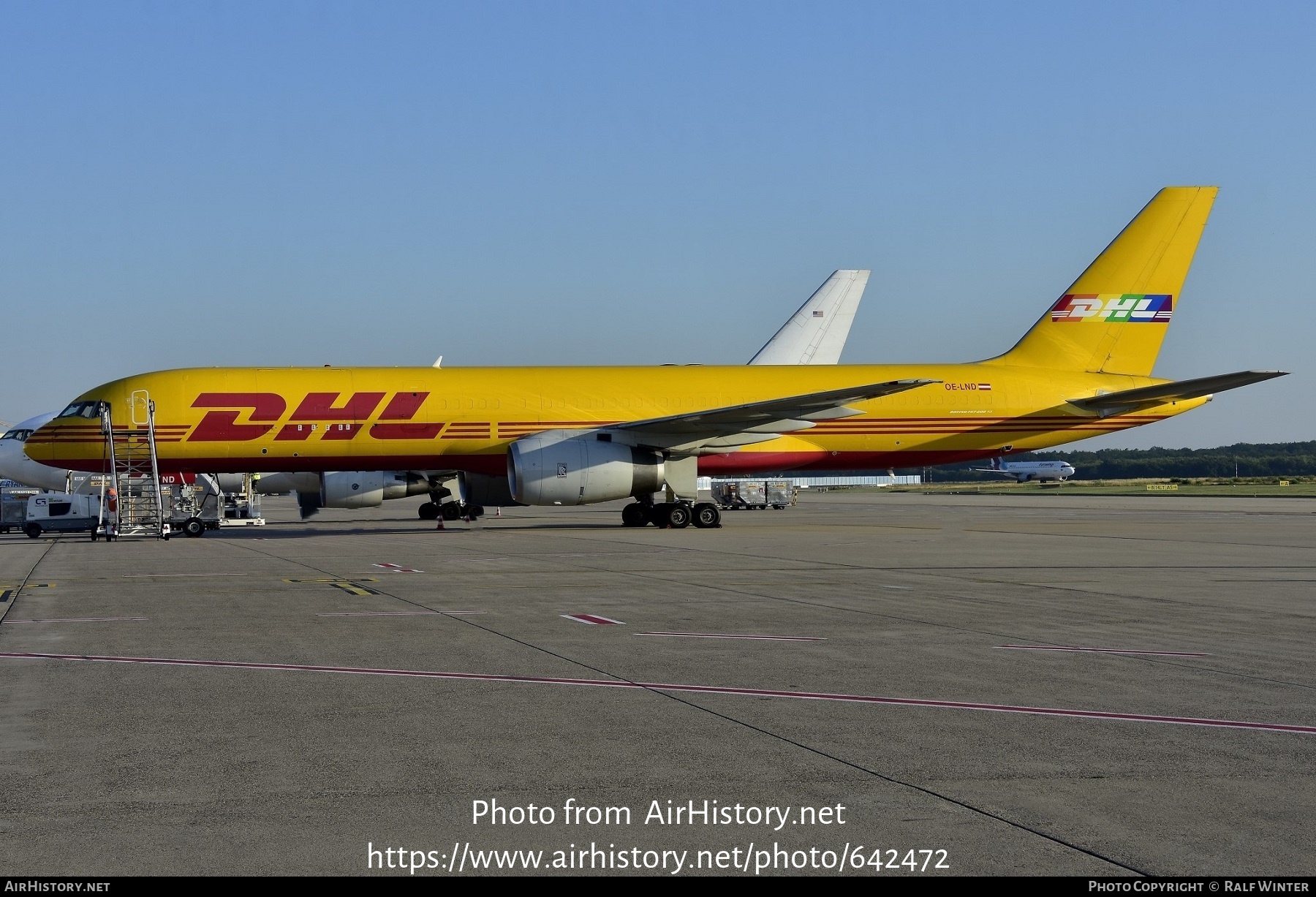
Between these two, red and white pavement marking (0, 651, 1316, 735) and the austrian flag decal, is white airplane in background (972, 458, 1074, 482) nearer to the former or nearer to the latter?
the austrian flag decal

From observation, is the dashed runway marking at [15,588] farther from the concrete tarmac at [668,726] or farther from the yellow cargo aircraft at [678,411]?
the yellow cargo aircraft at [678,411]

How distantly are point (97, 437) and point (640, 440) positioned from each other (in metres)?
14.4

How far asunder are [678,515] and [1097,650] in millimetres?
24933

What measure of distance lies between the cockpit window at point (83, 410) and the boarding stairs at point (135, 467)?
319 millimetres

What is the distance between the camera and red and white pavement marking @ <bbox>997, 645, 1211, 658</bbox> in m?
10.6

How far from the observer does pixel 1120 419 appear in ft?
121

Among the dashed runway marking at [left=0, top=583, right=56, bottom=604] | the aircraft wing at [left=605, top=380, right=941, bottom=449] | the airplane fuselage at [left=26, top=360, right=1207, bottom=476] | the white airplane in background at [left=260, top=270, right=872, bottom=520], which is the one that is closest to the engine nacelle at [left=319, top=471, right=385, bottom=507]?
the white airplane in background at [left=260, top=270, right=872, bottom=520]

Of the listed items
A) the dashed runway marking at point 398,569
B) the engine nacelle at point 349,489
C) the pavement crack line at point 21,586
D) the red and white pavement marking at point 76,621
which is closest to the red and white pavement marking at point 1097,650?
the red and white pavement marking at point 76,621

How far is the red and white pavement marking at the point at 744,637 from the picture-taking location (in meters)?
11.8

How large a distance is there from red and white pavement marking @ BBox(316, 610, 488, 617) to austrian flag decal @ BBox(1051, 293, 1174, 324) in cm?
Result: 2772

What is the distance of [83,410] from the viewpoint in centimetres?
3441

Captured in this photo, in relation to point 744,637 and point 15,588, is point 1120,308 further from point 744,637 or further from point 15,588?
point 15,588

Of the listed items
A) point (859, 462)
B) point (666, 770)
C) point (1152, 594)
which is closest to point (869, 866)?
point (666, 770)
